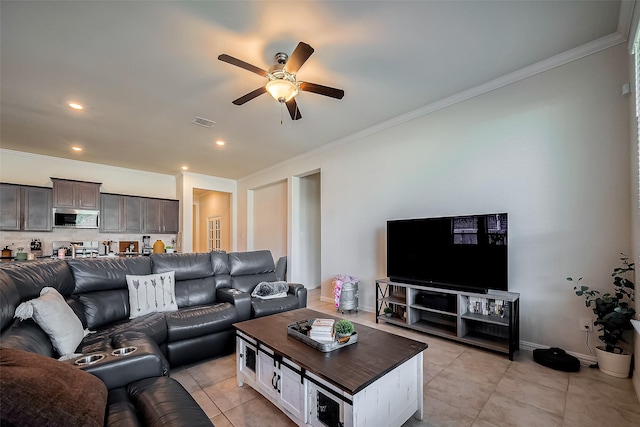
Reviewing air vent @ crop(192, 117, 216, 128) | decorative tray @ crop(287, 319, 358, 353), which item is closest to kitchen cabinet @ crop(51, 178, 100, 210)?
air vent @ crop(192, 117, 216, 128)

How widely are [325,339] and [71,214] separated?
6476 mm

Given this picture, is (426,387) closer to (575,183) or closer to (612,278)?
(612,278)

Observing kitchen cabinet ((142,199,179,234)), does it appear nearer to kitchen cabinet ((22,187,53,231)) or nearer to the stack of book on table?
kitchen cabinet ((22,187,53,231))

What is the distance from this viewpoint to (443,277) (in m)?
3.25

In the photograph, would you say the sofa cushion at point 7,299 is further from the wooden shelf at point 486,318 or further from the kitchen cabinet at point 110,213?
the kitchen cabinet at point 110,213

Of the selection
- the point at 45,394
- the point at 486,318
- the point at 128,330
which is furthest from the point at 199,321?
the point at 486,318

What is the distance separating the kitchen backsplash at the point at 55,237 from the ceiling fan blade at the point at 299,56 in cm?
628

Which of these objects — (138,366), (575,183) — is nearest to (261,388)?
(138,366)

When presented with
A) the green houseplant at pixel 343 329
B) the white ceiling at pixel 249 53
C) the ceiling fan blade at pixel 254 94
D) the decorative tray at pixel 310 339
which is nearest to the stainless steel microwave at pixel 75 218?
the white ceiling at pixel 249 53

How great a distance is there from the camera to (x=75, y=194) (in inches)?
226

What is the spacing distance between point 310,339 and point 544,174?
2811 millimetres

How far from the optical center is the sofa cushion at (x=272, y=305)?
3.09m

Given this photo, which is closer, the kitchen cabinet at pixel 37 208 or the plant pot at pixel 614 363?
the plant pot at pixel 614 363

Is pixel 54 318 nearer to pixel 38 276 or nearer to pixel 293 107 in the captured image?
pixel 38 276
